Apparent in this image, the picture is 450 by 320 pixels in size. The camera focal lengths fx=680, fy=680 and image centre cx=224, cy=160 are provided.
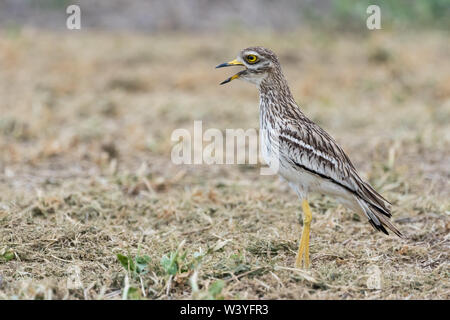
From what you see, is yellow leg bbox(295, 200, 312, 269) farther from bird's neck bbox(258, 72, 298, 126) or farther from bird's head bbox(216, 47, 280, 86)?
bird's head bbox(216, 47, 280, 86)

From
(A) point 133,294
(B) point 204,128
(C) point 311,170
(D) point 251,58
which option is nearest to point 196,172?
(B) point 204,128

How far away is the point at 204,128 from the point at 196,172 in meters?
1.49

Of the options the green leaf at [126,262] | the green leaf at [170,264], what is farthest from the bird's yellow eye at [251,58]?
the green leaf at [126,262]

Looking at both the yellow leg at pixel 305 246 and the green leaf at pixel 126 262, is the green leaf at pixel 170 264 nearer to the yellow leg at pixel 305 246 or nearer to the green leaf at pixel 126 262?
the green leaf at pixel 126 262

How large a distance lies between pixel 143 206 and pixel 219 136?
8.38 ft

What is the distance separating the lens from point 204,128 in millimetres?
8438

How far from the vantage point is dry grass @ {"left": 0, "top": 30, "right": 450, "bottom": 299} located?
4223 mm

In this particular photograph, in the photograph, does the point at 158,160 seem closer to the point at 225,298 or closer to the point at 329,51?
the point at 225,298

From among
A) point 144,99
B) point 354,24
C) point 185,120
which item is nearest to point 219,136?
point 185,120

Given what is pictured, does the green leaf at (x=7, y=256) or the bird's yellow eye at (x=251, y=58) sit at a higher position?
the bird's yellow eye at (x=251, y=58)

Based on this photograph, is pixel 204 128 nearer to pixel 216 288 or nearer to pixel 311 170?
pixel 311 170

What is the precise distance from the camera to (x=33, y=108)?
892 cm

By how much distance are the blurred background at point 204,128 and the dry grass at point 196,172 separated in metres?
0.02

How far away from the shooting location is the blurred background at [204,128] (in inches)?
175
